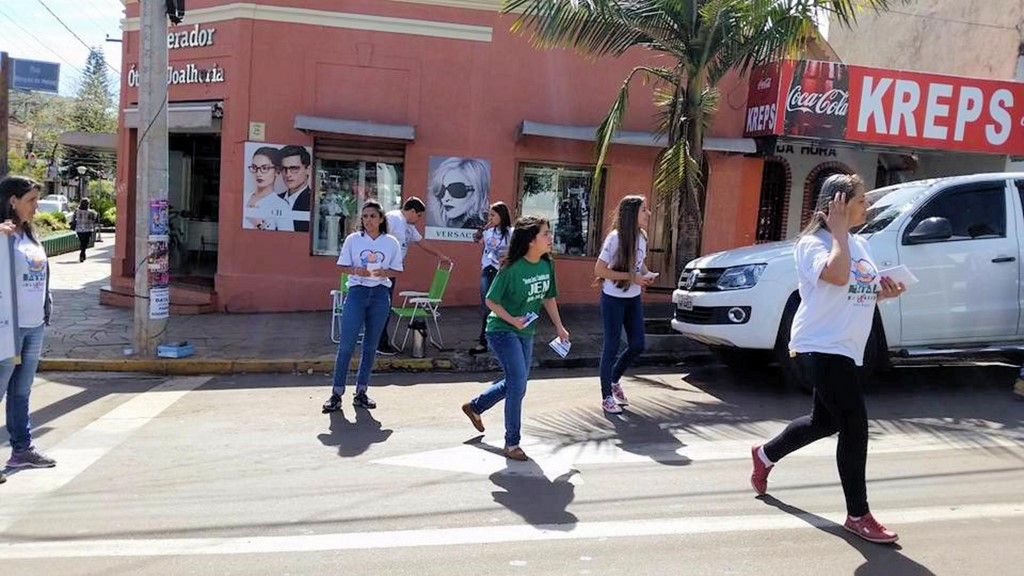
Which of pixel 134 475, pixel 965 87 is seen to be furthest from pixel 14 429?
pixel 965 87

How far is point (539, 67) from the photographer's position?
42.1 ft

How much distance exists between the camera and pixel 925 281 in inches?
281

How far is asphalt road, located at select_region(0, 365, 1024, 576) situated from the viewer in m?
3.90

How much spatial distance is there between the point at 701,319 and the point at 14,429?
5.53 metres

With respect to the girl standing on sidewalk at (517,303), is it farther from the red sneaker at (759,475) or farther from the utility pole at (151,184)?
the utility pole at (151,184)

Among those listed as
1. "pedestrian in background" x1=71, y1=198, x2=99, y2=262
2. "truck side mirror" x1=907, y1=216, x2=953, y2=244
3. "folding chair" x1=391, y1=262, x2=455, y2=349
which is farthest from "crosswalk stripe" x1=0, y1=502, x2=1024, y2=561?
"pedestrian in background" x1=71, y1=198, x2=99, y2=262

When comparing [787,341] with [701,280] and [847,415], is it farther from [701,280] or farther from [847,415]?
[847,415]

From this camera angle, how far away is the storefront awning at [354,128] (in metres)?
11.9

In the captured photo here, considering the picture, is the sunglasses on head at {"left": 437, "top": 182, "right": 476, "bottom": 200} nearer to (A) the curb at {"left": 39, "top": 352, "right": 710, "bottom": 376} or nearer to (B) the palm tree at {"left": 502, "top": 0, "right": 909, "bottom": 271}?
(B) the palm tree at {"left": 502, "top": 0, "right": 909, "bottom": 271}

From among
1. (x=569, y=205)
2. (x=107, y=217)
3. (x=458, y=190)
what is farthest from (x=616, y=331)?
(x=107, y=217)

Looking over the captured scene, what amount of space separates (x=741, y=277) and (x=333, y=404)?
3.76 metres

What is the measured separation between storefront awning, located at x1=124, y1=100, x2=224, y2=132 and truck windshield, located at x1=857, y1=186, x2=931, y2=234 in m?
9.20

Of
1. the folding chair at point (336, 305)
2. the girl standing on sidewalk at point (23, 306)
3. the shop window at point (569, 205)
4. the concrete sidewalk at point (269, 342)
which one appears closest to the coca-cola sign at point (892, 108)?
the shop window at point (569, 205)

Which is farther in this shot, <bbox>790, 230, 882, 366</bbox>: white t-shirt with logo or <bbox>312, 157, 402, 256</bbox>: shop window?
<bbox>312, 157, 402, 256</bbox>: shop window
